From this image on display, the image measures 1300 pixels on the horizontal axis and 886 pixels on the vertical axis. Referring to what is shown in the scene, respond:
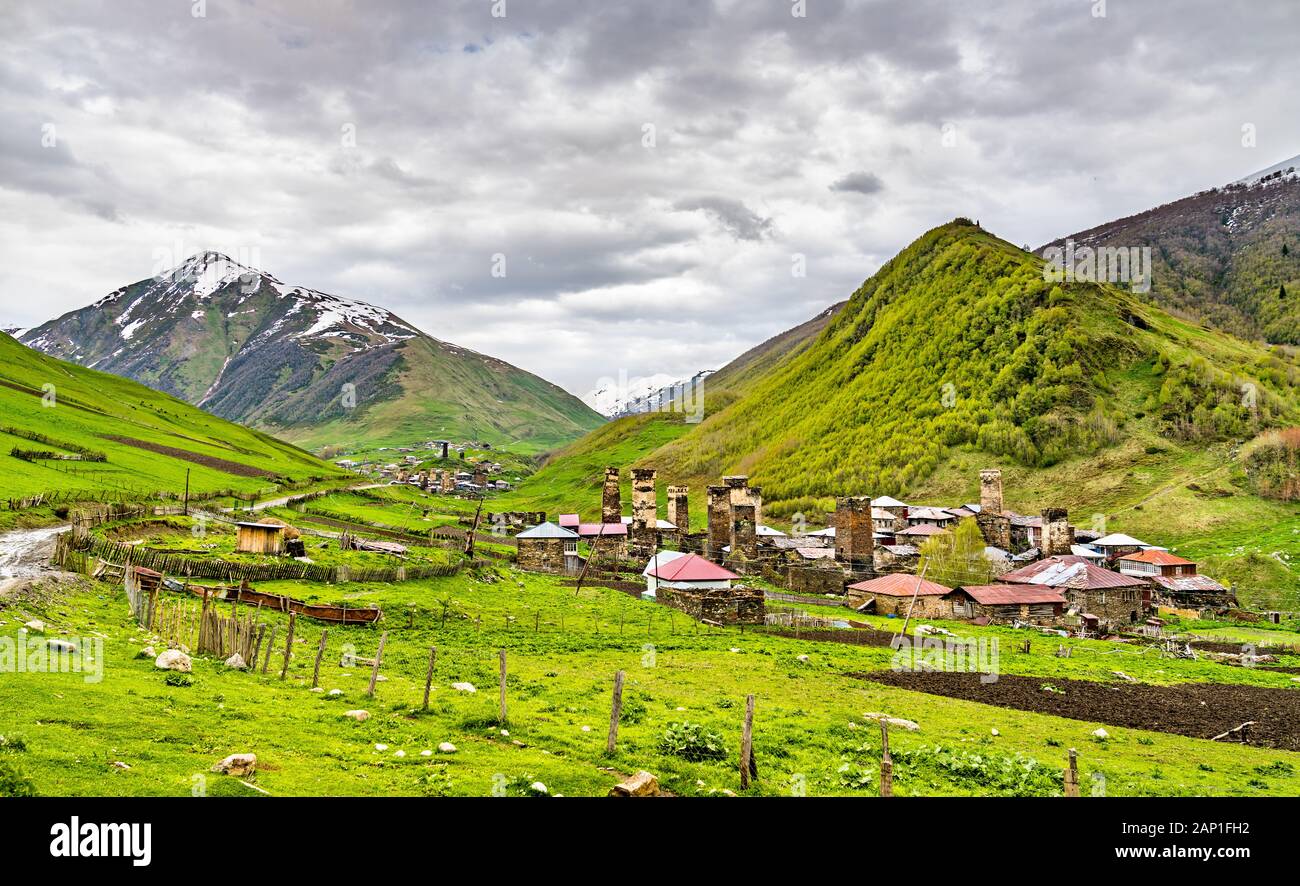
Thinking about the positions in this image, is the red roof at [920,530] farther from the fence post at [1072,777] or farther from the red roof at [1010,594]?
the fence post at [1072,777]

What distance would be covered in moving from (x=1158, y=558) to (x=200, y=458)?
370 feet

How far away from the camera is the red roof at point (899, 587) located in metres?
48.6

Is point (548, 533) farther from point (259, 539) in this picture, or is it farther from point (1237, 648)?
point (1237, 648)

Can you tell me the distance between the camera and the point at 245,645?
70.0ft

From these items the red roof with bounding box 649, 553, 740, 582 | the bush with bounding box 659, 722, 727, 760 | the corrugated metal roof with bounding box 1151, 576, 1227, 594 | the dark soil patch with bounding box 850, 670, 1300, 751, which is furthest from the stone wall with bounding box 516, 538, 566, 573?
Answer: the bush with bounding box 659, 722, 727, 760

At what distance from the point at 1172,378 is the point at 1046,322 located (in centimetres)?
2086

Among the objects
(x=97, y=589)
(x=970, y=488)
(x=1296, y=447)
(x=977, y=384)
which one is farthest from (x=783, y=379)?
(x=97, y=589)

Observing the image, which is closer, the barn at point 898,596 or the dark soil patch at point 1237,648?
the dark soil patch at point 1237,648

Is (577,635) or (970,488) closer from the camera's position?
(577,635)

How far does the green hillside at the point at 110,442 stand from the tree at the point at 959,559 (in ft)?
217

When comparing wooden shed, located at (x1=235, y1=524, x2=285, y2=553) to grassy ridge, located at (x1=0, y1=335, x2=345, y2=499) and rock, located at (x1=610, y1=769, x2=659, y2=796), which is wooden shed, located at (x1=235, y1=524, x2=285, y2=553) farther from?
rock, located at (x1=610, y1=769, x2=659, y2=796)

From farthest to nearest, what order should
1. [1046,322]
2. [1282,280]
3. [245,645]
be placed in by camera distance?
[1282,280], [1046,322], [245,645]

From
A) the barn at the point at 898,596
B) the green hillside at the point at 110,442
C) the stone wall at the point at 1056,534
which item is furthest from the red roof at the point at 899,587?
the green hillside at the point at 110,442
